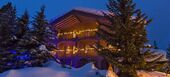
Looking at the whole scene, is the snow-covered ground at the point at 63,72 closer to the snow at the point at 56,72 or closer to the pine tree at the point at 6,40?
the snow at the point at 56,72

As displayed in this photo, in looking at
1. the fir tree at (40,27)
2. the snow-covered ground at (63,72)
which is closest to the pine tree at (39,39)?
the fir tree at (40,27)

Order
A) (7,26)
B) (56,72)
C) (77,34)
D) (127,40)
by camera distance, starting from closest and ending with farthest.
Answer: (127,40)
(56,72)
(7,26)
(77,34)

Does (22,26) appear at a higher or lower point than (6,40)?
higher

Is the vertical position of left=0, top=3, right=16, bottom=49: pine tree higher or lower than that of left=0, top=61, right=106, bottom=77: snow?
higher

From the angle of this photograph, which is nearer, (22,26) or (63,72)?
(63,72)

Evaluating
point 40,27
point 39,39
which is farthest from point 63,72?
point 40,27

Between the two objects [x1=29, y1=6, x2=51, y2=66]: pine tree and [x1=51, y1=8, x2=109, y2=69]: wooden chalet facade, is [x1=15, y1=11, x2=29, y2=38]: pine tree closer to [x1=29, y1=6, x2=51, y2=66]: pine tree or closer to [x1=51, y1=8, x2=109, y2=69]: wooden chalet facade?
[x1=29, y1=6, x2=51, y2=66]: pine tree

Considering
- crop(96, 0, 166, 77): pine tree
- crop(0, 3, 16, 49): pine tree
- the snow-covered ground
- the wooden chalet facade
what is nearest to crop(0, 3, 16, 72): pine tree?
crop(0, 3, 16, 49): pine tree

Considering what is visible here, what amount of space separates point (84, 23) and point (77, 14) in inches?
56.9

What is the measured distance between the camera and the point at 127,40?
2245cm

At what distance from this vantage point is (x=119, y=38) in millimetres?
22719

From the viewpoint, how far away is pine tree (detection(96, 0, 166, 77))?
2241cm

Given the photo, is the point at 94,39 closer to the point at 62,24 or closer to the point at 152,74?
the point at 62,24

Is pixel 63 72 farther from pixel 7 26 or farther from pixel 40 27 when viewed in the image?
pixel 7 26
